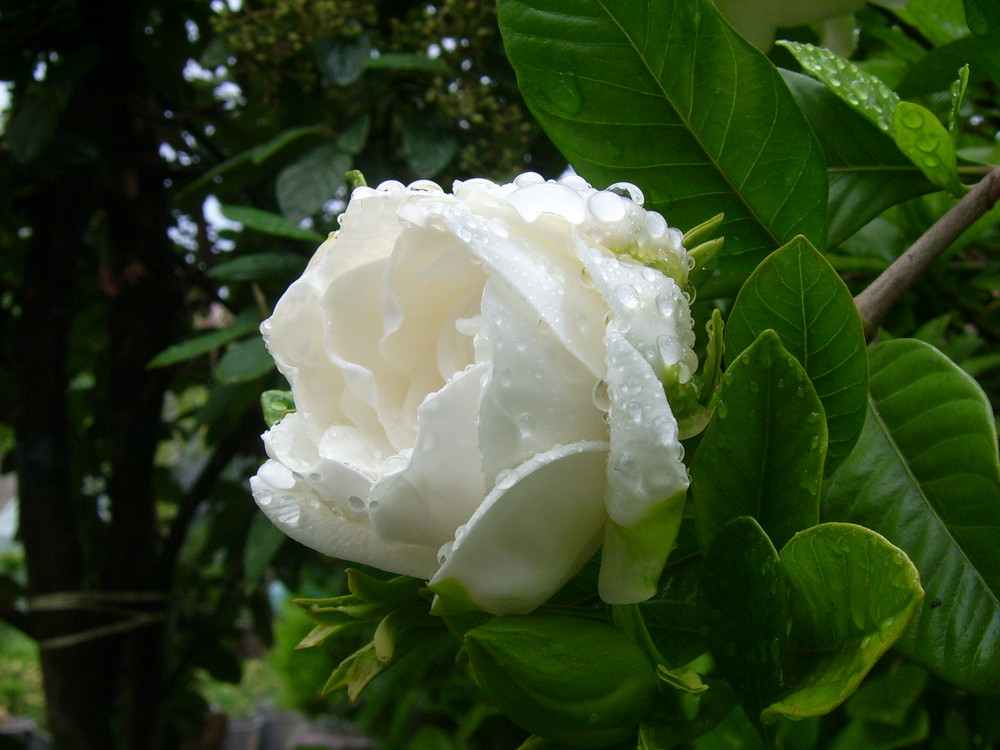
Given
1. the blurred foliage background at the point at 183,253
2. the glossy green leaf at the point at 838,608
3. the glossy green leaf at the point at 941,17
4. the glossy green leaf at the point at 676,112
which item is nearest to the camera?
the glossy green leaf at the point at 838,608

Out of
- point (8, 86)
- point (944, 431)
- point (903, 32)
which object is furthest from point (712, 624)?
point (8, 86)

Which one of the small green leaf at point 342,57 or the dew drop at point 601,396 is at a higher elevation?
the dew drop at point 601,396

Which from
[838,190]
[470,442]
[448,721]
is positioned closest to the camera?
[470,442]

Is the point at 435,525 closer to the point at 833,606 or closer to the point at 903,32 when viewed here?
the point at 833,606

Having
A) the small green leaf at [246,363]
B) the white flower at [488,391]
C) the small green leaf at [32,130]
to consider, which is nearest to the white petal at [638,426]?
the white flower at [488,391]

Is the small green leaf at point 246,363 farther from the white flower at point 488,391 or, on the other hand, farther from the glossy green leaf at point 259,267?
the white flower at point 488,391

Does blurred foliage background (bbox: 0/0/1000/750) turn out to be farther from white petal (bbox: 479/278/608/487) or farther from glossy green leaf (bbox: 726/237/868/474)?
white petal (bbox: 479/278/608/487)
